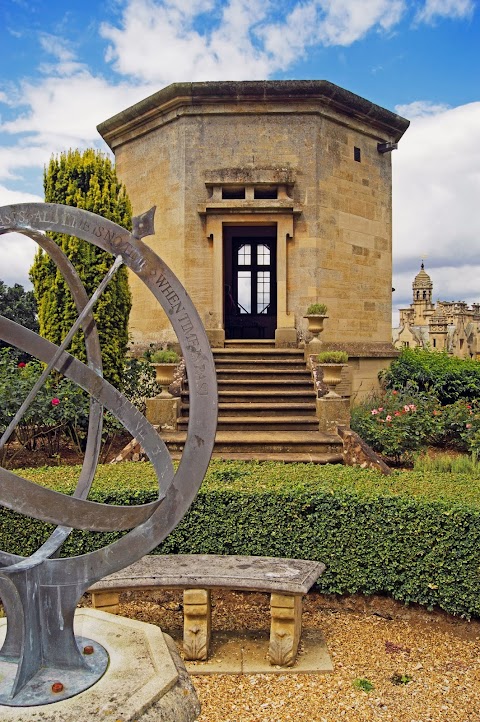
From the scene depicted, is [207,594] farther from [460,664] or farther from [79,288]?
[79,288]

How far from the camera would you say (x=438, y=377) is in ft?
40.9

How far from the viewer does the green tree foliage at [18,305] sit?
18766 mm

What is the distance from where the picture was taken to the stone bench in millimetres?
4250

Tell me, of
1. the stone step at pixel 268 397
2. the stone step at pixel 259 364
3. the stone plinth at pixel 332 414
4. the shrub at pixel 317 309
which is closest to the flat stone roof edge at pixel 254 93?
the shrub at pixel 317 309

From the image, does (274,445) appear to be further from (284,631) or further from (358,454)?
(284,631)

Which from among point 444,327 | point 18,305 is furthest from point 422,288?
point 18,305

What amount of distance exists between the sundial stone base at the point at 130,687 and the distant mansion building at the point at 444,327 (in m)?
31.5

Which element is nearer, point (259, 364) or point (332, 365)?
point (332, 365)

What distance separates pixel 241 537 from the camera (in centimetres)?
534

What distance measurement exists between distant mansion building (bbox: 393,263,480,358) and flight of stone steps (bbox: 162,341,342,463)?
2379 cm

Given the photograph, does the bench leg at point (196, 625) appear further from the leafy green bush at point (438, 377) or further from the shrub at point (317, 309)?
the leafy green bush at point (438, 377)

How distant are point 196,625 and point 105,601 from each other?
755 mm

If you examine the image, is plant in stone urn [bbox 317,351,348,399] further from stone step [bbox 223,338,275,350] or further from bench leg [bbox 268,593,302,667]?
bench leg [bbox 268,593,302,667]

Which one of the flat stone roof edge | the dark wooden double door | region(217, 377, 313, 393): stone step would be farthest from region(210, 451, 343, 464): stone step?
the flat stone roof edge
